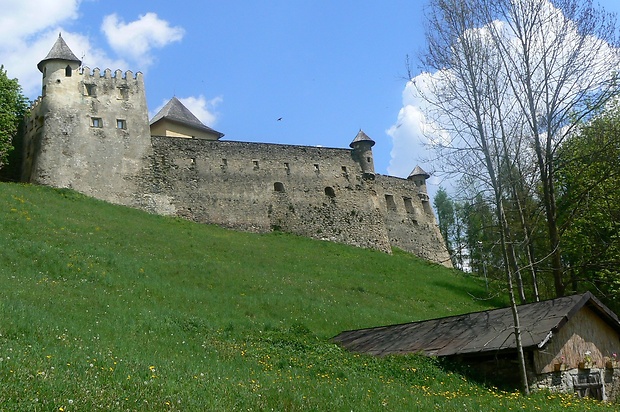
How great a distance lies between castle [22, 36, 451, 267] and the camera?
3553 centimetres

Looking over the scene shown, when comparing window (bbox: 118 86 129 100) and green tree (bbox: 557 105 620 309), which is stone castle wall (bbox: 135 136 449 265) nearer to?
window (bbox: 118 86 129 100)

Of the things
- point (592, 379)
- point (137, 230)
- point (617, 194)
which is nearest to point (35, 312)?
point (592, 379)

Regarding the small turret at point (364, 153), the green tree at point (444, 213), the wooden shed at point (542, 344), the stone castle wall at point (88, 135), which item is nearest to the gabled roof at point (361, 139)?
the small turret at point (364, 153)

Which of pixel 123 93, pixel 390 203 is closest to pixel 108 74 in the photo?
pixel 123 93

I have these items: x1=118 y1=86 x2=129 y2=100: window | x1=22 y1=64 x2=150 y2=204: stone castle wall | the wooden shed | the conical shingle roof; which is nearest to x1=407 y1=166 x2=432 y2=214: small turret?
the conical shingle roof

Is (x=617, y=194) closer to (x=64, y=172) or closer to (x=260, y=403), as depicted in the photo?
(x=260, y=403)

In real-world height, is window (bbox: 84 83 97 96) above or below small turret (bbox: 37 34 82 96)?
below

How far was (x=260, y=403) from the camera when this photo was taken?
8.37 m

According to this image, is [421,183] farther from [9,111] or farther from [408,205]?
[9,111]

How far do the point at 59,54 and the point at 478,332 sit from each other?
31140 mm

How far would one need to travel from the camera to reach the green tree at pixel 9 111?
3612cm

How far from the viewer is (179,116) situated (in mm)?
44469

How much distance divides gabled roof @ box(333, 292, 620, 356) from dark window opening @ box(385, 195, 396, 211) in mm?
28426

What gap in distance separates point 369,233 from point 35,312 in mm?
30264
